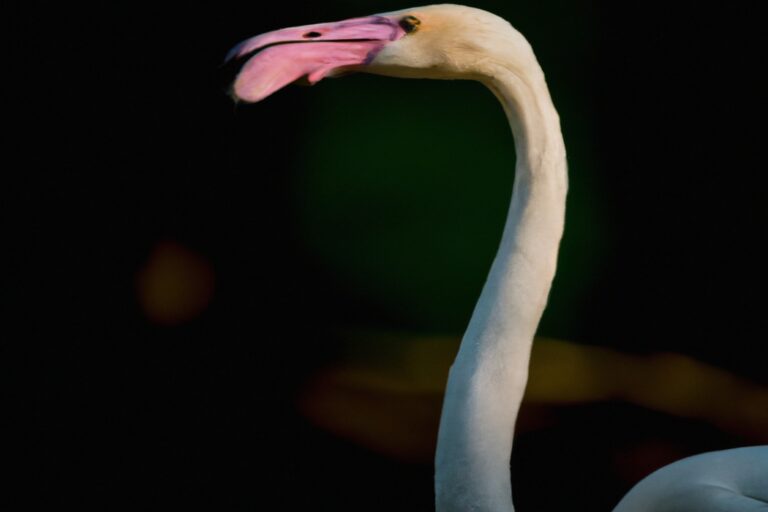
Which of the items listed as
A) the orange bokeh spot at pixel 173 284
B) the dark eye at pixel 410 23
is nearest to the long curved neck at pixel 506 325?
the dark eye at pixel 410 23

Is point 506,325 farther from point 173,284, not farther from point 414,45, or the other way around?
point 173,284

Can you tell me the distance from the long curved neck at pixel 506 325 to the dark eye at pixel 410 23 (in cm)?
11

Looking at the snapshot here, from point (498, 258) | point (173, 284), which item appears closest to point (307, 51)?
point (498, 258)

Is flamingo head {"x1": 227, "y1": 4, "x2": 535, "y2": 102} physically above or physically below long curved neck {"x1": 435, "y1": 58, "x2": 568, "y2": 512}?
above

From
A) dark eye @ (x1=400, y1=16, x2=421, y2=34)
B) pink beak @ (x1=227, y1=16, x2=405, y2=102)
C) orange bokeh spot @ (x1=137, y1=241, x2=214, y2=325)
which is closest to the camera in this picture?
pink beak @ (x1=227, y1=16, x2=405, y2=102)

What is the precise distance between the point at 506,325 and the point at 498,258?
3.2 inches

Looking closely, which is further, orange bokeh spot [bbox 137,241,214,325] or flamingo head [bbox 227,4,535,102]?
orange bokeh spot [bbox 137,241,214,325]

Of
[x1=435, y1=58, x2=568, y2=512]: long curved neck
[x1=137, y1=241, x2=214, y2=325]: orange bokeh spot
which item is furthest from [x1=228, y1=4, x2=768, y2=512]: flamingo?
[x1=137, y1=241, x2=214, y2=325]: orange bokeh spot

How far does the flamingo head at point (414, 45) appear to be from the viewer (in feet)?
3.80

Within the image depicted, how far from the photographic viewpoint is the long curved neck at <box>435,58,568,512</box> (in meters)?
1.15

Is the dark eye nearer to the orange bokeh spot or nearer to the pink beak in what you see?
the pink beak

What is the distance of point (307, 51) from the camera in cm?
114

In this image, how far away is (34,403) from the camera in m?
2.53

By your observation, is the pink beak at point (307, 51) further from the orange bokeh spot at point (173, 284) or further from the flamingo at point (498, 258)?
the orange bokeh spot at point (173, 284)
